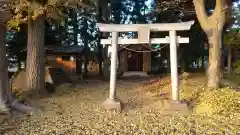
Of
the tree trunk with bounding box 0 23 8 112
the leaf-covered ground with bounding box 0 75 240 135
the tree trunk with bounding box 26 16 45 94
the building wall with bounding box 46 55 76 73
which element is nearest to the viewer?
the leaf-covered ground with bounding box 0 75 240 135

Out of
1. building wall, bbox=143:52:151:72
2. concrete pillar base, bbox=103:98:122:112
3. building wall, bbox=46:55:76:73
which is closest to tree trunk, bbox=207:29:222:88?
concrete pillar base, bbox=103:98:122:112

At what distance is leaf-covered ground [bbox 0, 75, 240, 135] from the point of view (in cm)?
637

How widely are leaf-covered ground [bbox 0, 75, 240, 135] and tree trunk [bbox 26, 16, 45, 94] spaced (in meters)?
1.01

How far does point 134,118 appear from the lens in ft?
24.9

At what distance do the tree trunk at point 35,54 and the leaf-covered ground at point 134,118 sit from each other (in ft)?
3.32

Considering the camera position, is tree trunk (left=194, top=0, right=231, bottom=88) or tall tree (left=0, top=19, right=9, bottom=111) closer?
tall tree (left=0, top=19, right=9, bottom=111)

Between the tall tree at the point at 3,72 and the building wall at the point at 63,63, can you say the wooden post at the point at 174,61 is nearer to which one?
the tall tree at the point at 3,72

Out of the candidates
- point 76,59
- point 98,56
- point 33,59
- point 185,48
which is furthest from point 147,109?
point 98,56

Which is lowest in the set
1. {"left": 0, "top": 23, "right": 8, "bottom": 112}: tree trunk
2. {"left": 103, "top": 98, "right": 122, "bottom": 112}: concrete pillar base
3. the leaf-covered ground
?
the leaf-covered ground

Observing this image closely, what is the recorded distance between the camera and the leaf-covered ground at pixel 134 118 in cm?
637

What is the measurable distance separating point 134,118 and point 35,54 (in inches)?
213

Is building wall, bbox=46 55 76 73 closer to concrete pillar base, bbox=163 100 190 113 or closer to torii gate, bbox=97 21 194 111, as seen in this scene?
torii gate, bbox=97 21 194 111

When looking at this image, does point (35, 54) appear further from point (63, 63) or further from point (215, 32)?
point (63, 63)

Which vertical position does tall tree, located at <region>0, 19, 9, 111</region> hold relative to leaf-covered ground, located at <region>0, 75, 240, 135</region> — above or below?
above
